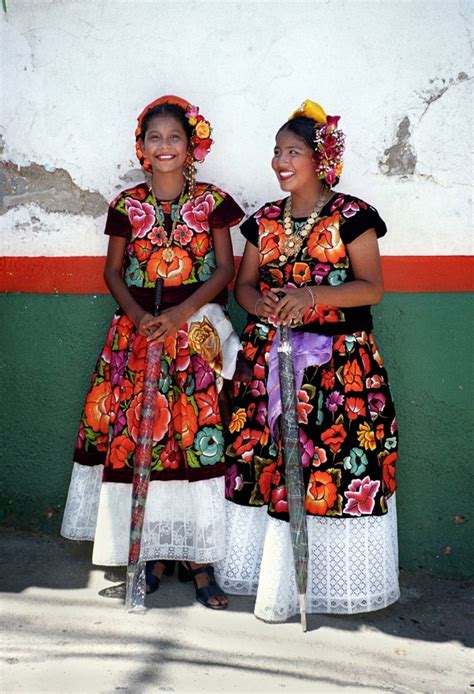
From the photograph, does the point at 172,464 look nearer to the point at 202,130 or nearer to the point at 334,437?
the point at 334,437

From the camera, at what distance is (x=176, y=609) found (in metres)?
3.80

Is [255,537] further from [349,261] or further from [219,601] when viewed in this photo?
[349,261]

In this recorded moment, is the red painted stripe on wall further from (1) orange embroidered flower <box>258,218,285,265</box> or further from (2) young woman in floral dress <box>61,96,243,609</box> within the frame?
(1) orange embroidered flower <box>258,218,285,265</box>

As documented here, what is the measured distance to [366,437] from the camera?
3.77 m

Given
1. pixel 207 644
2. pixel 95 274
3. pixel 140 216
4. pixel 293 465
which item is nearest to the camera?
pixel 207 644

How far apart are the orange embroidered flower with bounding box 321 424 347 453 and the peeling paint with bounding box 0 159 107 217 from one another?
5.39 ft

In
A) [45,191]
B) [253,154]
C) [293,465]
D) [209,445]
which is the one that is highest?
[253,154]

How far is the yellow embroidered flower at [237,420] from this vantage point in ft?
12.9

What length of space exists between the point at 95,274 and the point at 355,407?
60.7 inches

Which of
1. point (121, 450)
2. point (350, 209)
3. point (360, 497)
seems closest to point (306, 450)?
point (360, 497)

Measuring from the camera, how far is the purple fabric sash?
12.4 feet

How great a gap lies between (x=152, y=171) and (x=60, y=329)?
100 cm

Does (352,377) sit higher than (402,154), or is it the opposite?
(402,154)

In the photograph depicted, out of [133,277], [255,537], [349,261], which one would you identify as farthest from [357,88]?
[255,537]
